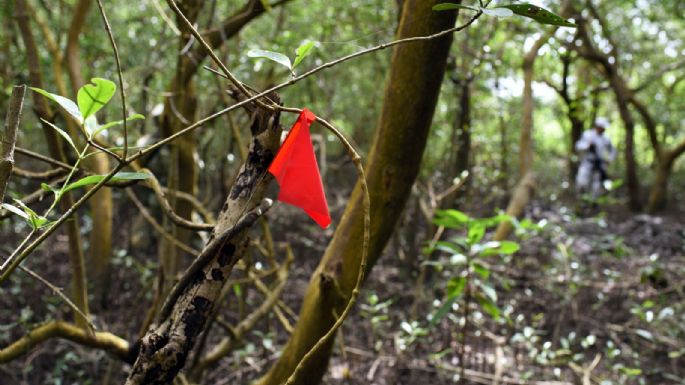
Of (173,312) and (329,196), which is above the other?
(329,196)

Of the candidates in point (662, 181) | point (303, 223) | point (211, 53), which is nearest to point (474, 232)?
point (211, 53)

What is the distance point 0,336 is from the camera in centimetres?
334

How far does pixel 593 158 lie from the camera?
818 centimetres

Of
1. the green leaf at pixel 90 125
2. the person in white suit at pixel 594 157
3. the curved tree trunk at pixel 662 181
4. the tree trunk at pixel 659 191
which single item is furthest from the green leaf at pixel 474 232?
the tree trunk at pixel 659 191

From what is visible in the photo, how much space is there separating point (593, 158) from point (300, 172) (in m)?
8.00

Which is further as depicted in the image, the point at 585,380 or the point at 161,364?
the point at 585,380

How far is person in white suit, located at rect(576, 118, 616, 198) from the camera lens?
26.7ft

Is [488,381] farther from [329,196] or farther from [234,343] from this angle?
[329,196]

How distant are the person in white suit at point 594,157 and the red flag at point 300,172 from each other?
7859mm

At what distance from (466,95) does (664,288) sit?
1984mm

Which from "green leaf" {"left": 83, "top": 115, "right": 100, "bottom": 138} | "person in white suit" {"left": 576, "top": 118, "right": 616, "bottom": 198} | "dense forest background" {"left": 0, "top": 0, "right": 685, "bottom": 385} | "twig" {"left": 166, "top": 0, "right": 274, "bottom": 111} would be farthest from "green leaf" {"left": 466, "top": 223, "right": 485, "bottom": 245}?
"person in white suit" {"left": 576, "top": 118, "right": 616, "bottom": 198}

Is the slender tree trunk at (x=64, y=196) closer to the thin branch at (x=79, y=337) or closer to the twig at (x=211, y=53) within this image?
the thin branch at (x=79, y=337)

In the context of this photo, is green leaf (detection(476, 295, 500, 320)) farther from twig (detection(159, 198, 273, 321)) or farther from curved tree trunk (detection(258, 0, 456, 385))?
twig (detection(159, 198, 273, 321))

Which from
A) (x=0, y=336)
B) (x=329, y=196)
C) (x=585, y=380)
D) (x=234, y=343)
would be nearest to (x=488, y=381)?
(x=585, y=380)
